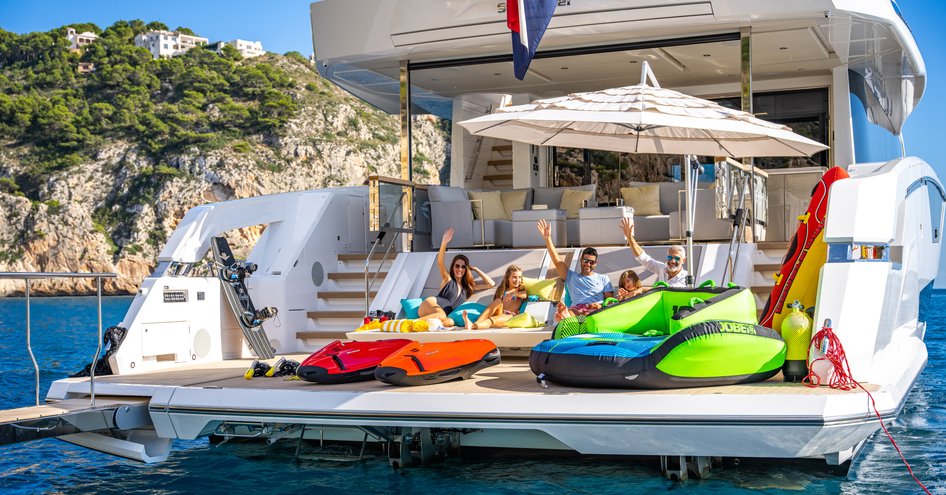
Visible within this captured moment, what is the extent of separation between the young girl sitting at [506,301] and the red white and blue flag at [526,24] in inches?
65.1

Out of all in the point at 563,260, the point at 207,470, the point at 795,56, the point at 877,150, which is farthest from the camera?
the point at 877,150

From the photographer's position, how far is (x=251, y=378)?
6562 mm

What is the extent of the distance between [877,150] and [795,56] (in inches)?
111

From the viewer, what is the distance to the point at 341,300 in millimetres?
9727

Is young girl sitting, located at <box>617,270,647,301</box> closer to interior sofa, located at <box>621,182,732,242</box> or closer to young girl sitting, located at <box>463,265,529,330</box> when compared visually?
young girl sitting, located at <box>463,265,529,330</box>

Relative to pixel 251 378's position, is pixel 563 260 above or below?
above

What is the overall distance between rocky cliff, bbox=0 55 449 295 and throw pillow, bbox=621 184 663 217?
50551 millimetres

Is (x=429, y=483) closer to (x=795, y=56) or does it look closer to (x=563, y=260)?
(x=563, y=260)

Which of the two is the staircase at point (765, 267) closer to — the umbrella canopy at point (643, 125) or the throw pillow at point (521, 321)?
the umbrella canopy at point (643, 125)

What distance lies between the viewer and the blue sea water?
18.7 ft

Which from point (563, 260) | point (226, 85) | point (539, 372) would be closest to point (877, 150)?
point (563, 260)

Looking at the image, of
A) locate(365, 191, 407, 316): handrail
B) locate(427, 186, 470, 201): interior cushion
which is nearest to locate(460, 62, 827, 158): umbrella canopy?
locate(365, 191, 407, 316): handrail

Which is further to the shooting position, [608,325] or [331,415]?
[608,325]

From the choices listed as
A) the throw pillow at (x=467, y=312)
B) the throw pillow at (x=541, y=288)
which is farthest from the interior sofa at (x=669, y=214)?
the throw pillow at (x=467, y=312)
